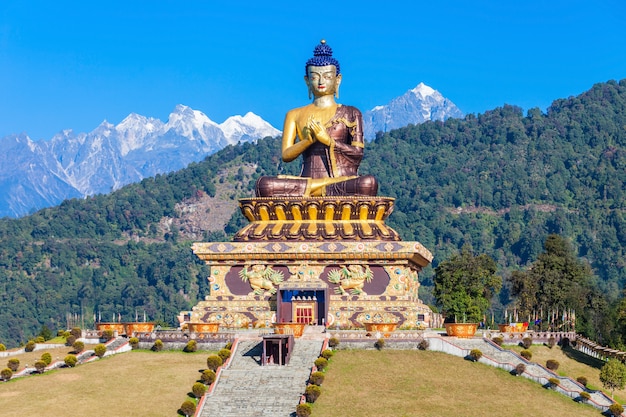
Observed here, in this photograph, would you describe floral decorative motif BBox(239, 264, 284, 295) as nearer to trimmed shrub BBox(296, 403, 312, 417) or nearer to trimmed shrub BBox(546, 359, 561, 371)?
trimmed shrub BBox(546, 359, 561, 371)

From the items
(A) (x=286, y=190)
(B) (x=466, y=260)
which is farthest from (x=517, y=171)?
(A) (x=286, y=190)

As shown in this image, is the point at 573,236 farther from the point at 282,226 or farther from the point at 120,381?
the point at 120,381

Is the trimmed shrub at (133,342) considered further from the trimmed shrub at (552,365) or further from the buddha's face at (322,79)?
the buddha's face at (322,79)

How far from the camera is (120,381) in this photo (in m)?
37.7

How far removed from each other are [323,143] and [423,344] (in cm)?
1214

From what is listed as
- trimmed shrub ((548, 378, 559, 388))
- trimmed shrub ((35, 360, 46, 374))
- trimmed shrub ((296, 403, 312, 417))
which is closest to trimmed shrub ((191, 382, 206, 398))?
trimmed shrub ((296, 403, 312, 417))

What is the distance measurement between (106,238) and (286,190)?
10863cm

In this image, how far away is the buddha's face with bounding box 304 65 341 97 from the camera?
51531mm

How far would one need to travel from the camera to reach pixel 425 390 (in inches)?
1454

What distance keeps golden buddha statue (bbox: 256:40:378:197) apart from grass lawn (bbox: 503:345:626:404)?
983 cm

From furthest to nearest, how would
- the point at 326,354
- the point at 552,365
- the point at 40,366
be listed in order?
the point at 552,365, the point at 326,354, the point at 40,366

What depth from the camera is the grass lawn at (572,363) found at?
4166cm

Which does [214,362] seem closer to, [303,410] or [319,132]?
[303,410]

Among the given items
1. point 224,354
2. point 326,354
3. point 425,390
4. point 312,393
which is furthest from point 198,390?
point 425,390
